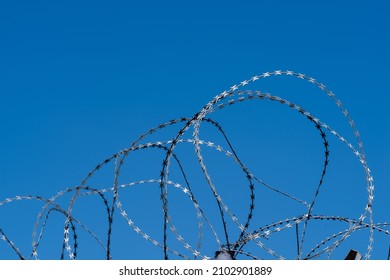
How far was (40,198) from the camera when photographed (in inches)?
437

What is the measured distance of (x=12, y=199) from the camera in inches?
436
